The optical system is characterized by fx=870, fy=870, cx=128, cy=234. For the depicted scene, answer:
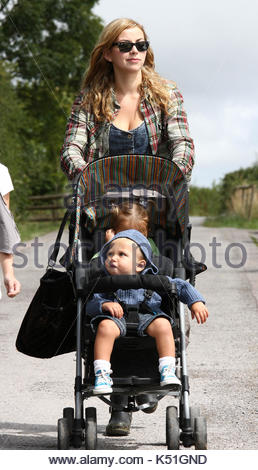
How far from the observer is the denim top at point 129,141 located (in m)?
4.79

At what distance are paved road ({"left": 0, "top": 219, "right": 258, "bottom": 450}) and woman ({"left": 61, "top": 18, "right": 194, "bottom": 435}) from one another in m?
0.45

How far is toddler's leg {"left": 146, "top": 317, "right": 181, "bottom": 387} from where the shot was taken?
13.1ft

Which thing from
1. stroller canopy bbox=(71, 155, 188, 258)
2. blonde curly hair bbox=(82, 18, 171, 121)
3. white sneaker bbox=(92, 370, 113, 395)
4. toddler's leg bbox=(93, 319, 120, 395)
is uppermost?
blonde curly hair bbox=(82, 18, 171, 121)

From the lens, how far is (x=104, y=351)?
4.00m

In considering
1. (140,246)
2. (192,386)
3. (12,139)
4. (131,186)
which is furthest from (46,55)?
(140,246)

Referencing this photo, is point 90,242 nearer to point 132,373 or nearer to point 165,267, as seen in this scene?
point 165,267

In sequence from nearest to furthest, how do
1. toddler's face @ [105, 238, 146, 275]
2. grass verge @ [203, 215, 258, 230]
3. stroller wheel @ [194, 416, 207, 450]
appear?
stroller wheel @ [194, 416, 207, 450] → toddler's face @ [105, 238, 146, 275] → grass verge @ [203, 215, 258, 230]

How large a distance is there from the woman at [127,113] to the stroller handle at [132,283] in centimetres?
81

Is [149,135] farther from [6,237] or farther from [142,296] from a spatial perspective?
[6,237]

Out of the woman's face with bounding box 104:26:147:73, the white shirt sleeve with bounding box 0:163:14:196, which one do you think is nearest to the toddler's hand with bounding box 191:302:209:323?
the white shirt sleeve with bounding box 0:163:14:196

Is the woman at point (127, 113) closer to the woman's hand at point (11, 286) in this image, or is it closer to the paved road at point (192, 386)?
the woman's hand at point (11, 286)

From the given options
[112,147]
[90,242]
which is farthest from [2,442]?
[112,147]

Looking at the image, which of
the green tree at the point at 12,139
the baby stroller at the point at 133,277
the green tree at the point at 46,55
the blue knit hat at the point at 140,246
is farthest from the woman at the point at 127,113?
the green tree at the point at 46,55

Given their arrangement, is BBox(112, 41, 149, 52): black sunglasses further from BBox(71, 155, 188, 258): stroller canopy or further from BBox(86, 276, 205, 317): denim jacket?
BBox(86, 276, 205, 317): denim jacket
